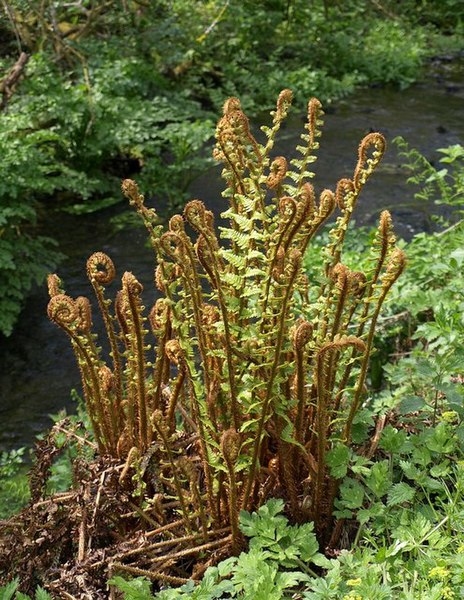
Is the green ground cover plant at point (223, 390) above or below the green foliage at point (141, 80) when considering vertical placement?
above

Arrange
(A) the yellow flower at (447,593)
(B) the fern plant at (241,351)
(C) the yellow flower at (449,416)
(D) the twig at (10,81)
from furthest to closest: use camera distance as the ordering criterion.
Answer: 1. (D) the twig at (10,81)
2. (C) the yellow flower at (449,416)
3. (B) the fern plant at (241,351)
4. (A) the yellow flower at (447,593)

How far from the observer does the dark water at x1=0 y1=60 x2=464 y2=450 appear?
4863mm

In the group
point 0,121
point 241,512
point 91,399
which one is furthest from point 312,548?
point 0,121

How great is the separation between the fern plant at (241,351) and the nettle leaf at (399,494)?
0.15 m

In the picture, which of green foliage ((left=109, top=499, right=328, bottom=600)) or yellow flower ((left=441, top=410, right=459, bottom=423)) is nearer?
green foliage ((left=109, top=499, right=328, bottom=600))

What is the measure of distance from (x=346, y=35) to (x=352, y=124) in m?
3.41

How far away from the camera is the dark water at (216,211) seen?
4.86 meters

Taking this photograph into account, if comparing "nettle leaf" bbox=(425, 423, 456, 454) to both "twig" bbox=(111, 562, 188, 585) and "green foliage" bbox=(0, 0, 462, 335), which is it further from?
"green foliage" bbox=(0, 0, 462, 335)

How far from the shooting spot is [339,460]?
2.01 metres

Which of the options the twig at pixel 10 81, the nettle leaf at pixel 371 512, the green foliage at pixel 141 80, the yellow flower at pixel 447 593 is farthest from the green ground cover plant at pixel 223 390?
the twig at pixel 10 81

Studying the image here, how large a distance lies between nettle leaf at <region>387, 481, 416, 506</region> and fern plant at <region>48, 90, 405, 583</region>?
151 mm

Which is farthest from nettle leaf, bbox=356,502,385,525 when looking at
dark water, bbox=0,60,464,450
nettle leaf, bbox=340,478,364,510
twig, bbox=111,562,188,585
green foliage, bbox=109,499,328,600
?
dark water, bbox=0,60,464,450

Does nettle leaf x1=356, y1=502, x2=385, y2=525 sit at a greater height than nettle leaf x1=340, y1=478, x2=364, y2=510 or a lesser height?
lesser

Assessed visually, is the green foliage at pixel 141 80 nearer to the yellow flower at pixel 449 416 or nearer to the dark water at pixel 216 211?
the dark water at pixel 216 211
